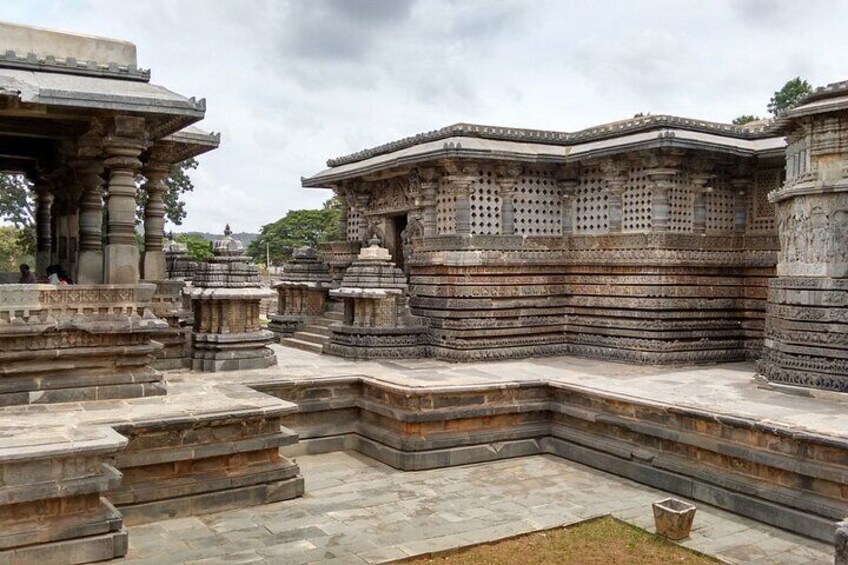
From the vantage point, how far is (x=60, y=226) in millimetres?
13688

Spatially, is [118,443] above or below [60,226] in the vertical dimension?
below

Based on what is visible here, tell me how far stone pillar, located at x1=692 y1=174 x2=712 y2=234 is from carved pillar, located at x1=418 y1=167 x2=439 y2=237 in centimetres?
478

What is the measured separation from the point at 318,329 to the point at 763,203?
30.4ft

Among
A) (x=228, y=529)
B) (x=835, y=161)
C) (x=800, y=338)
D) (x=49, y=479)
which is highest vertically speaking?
(x=835, y=161)

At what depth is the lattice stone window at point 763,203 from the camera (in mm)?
14062

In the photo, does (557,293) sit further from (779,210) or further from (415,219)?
(779,210)

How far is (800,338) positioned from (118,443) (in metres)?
9.01

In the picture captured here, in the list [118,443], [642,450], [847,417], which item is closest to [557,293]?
[642,450]

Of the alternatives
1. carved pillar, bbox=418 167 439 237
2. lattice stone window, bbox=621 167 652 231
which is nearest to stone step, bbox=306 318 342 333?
carved pillar, bbox=418 167 439 237

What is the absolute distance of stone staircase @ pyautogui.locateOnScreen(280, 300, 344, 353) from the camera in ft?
50.8

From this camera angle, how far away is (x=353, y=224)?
1795 cm

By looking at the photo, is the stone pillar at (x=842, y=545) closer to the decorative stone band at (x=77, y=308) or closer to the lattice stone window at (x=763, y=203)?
the decorative stone band at (x=77, y=308)

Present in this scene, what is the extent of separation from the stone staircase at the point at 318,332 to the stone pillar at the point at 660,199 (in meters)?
6.50

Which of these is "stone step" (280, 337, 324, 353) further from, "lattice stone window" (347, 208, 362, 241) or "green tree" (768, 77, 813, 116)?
"green tree" (768, 77, 813, 116)
